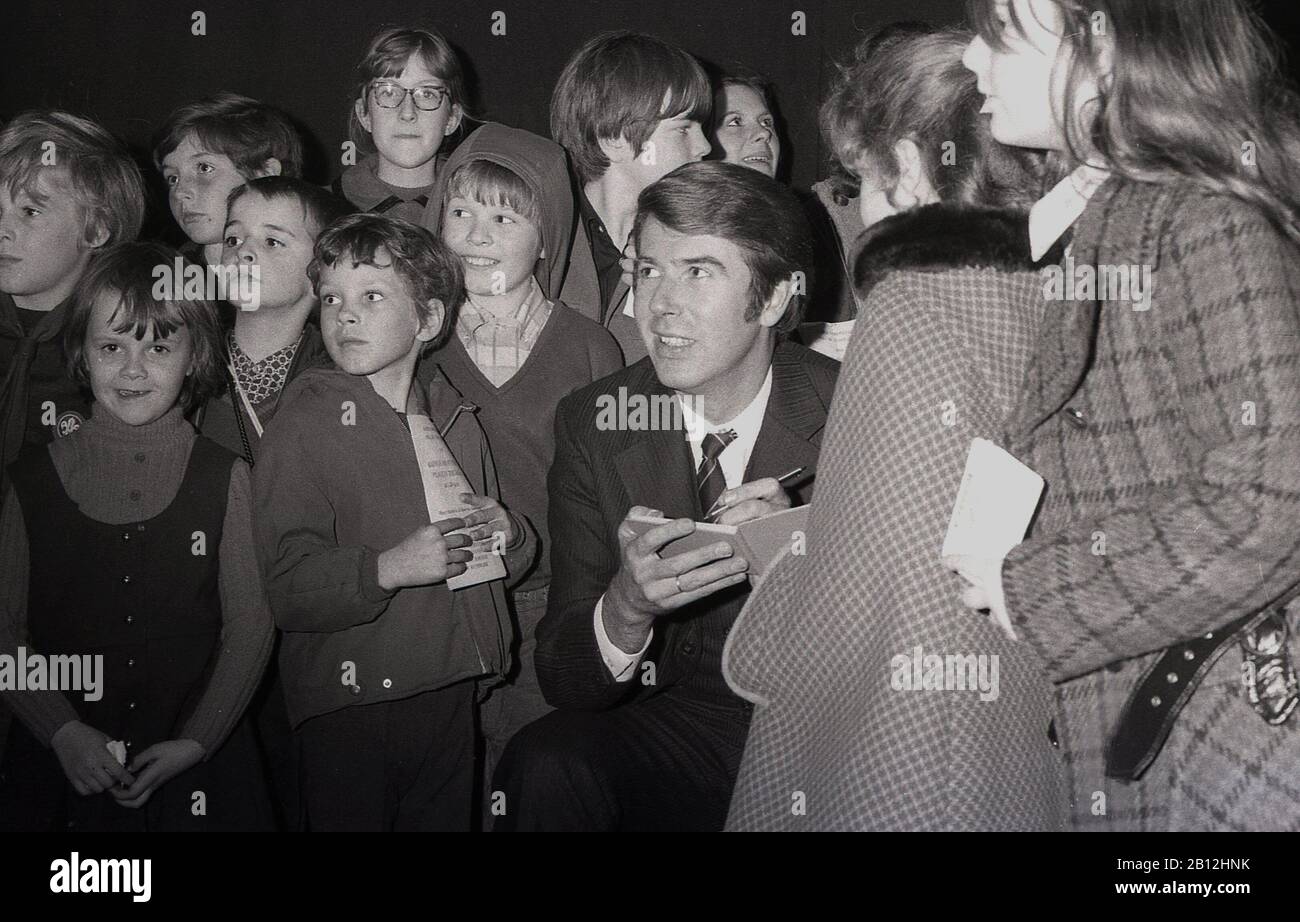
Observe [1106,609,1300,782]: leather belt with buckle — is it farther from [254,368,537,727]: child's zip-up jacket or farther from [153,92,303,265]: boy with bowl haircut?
[153,92,303,265]: boy with bowl haircut

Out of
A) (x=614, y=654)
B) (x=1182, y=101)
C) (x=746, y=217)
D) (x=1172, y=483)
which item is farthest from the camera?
(x=746, y=217)

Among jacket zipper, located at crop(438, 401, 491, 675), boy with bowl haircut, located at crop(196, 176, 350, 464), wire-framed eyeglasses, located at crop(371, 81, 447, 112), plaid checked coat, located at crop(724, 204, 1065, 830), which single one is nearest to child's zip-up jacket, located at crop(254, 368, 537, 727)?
jacket zipper, located at crop(438, 401, 491, 675)

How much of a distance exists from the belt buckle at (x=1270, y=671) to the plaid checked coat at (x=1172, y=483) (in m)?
0.01

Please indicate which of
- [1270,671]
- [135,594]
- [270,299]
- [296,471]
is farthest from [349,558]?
[1270,671]

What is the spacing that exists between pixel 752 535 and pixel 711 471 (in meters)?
0.45

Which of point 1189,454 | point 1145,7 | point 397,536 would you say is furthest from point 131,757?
point 1145,7

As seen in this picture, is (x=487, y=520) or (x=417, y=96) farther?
(x=417, y=96)

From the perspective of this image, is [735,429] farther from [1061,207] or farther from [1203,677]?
[1203,677]

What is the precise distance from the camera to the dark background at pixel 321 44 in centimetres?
275

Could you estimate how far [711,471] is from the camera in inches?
90.4

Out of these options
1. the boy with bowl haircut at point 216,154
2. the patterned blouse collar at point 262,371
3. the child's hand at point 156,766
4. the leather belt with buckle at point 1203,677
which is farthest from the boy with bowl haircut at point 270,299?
the leather belt with buckle at point 1203,677

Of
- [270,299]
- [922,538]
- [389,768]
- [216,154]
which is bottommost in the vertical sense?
[389,768]

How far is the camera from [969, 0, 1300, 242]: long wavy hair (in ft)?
4.91

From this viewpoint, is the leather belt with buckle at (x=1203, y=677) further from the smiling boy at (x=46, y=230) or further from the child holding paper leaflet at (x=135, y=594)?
the smiling boy at (x=46, y=230)
